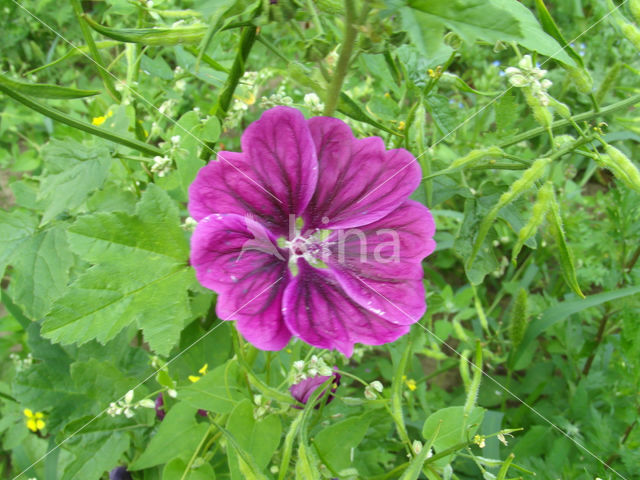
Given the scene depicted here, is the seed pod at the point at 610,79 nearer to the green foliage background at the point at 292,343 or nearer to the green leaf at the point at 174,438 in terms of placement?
the green foliage background at the point at 292,343

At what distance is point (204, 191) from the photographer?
0.97 m

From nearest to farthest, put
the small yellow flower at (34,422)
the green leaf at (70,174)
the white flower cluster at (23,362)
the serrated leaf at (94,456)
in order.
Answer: the green leaf at (70,174) → the serrated leaf at (94,456) → the small yellow flower at (34,422) → the white flower cluster at (23,362)

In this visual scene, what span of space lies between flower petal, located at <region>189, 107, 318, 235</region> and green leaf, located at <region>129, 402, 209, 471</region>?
0.56m

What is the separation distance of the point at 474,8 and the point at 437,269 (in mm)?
1976

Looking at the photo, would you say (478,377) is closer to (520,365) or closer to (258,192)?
(258,192)

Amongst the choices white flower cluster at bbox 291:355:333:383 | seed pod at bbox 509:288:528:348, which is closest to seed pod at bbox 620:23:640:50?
seed pod at bbox 509:288:528:348

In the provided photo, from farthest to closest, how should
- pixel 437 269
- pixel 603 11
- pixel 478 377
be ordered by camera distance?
pixel 437 269, pixel 603 11, pixel 478 377

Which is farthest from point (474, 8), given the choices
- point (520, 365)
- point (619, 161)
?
→ point (520, 365)

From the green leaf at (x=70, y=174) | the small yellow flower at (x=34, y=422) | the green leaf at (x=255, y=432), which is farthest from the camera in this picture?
the small yellow flower at (x=34, y=422)

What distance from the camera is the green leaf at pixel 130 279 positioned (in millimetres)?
1071

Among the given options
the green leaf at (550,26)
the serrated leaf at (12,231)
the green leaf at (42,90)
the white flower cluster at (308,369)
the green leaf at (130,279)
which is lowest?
the serrated leaf at (12,231)

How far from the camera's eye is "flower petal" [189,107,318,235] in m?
0.97

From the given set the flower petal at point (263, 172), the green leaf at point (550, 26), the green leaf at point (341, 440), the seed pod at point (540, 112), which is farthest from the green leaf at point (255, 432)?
the green leaf at point (550, 26)

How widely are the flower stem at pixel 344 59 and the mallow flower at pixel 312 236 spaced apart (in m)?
0.06
